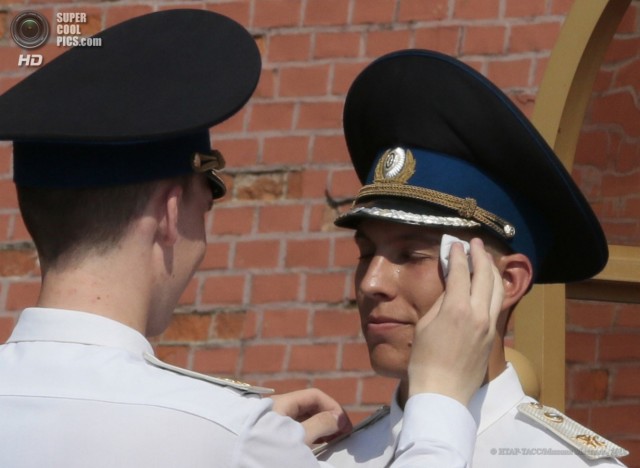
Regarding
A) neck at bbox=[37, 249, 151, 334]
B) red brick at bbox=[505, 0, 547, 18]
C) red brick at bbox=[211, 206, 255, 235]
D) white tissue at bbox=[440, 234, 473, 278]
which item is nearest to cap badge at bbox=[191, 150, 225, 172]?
neck at bbox=[37, 249, 151, 334]

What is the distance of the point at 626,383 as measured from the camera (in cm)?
376

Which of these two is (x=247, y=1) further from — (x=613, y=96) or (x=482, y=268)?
(x=482, y=268)

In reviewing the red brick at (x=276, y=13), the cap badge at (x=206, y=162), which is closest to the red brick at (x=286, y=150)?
the red brick at (x=276, y=13)

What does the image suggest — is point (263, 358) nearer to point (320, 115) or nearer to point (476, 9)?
point (320, 115)

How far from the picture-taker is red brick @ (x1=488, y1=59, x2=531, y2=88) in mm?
3755

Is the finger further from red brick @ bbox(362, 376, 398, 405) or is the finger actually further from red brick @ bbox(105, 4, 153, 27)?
red brick @ bbox(105, 4, 153, 27)

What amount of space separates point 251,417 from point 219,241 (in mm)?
1880

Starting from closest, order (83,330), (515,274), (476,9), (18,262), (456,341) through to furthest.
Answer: (83,330)
(456,341)
(515,274)
(476,9)
(18,262)

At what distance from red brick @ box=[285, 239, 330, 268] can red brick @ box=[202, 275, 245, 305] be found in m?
0.15

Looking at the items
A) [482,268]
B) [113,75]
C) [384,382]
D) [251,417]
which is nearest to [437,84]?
[482,268]

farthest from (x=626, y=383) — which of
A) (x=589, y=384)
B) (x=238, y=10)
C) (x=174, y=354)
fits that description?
(x=238, y=10)

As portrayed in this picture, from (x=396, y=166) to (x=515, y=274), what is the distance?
1.01 ft

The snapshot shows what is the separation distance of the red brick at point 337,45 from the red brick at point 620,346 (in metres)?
1.04

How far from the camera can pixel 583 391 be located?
12.3 feet
